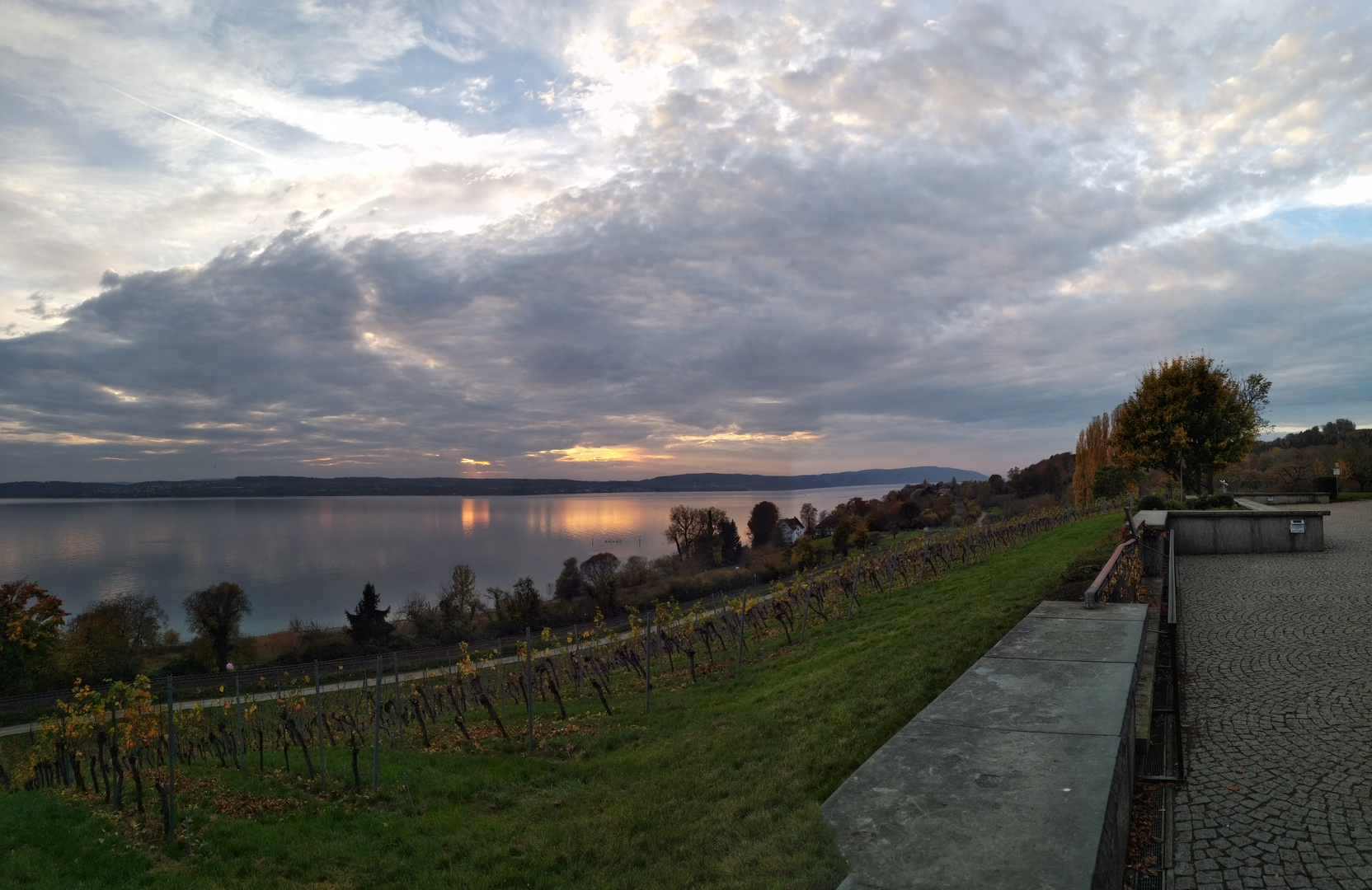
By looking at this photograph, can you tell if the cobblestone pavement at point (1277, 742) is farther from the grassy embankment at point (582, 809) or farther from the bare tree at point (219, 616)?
the bare tree at point (219, 616)

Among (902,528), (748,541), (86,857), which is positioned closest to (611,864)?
(86,857)

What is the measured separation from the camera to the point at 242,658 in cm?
4722

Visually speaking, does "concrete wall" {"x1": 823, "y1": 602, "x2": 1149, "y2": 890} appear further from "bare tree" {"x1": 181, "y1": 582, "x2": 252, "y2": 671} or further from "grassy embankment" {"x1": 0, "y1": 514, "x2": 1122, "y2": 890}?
"bare tree" {"x1": 181, "y1": 582, "x2": 252, "y2": 671}

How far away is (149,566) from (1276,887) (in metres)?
116

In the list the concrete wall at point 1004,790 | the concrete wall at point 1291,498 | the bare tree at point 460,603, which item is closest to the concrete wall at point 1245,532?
the concrete wall at point 1004,790

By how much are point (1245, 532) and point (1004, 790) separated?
18087mm

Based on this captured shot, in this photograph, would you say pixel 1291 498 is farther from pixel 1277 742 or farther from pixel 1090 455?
pixel 1277 742

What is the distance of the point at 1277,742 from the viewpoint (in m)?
5.61

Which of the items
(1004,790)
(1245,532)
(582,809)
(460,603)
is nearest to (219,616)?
(460,603)

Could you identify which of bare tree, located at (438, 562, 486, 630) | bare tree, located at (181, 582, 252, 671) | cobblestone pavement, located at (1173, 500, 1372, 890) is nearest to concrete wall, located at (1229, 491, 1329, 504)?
cobblestone pavement, located at (1173, 500, 1372, 890)

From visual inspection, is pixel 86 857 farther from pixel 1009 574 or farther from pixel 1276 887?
pixel 1009 574

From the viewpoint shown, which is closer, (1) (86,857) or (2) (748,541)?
(1) (86,857)

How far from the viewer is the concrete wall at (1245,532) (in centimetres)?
1698

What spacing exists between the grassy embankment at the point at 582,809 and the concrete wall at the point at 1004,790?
1.09ft
